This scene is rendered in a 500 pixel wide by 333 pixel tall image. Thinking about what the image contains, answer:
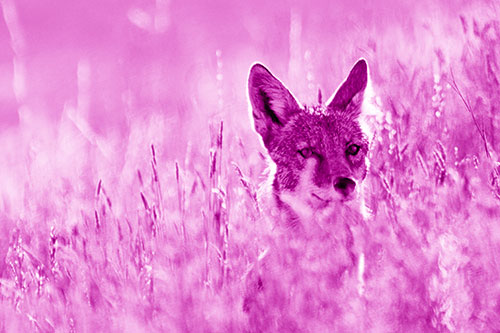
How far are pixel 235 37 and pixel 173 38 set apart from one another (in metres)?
4.23

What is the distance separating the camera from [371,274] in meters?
3.83

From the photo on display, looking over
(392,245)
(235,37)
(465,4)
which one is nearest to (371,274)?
(392,245)

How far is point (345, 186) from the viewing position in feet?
16.5

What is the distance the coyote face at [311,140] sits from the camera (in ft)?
17.1

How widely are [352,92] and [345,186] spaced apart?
123 centimetres

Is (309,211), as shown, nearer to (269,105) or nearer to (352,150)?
(352,150)

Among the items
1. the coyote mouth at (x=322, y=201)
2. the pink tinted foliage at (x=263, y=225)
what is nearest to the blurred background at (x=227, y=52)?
the pink tinted foliage at (x=263, y=225)

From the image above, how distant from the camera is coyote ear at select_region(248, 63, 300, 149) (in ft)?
19.0

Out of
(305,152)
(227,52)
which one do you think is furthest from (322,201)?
(227,52)

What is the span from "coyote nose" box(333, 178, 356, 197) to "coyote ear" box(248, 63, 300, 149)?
982 mm

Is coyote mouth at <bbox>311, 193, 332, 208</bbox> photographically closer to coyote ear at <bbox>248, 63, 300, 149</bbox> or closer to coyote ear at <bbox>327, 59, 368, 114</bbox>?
coyote ear at <bbox>248, 63, 300, 149</bbox>

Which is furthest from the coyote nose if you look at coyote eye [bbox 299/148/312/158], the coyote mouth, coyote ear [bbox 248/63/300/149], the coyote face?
coyote ear [bbox 248/63/300/149]

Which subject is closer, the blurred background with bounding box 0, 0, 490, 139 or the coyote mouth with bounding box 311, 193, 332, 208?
the coyote mouth with bounding box 311, 193, 332, 208

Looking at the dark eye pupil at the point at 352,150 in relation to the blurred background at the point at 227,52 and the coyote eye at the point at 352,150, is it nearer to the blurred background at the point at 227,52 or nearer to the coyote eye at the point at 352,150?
the coyote eye at the point at 352,150
